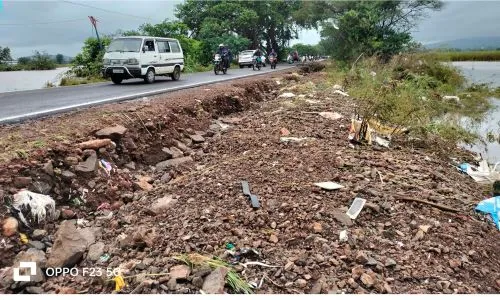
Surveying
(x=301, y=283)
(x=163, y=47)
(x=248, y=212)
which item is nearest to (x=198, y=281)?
(x=301, y=283)

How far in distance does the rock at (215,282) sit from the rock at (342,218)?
112 cm

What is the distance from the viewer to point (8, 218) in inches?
117

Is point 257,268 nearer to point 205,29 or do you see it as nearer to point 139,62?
point 139,62

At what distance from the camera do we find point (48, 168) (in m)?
3.64

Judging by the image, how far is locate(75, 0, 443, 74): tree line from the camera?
20.1m

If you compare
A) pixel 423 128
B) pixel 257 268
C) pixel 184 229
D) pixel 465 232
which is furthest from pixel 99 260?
pixel 423 128

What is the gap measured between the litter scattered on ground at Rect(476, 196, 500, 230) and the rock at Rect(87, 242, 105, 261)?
3.31 meters

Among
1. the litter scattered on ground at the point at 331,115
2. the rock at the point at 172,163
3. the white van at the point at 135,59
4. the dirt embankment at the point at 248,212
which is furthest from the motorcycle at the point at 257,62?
the rock at the point at 172,163

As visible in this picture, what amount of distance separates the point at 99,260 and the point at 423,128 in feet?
17.3

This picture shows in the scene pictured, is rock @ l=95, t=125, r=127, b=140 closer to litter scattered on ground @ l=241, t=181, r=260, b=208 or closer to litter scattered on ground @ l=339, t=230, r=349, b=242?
litter scattered on ground @ l=241, t=181, r=260, b=208

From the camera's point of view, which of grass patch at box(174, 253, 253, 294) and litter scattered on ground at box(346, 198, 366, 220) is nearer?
grass patch at box(174, 253, 253, 294)

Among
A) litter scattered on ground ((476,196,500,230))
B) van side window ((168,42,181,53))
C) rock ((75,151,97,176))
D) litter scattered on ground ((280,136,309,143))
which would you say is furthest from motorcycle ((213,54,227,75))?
litter scattered on ground ((476,196,500,230))

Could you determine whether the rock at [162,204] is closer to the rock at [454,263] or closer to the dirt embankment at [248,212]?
the dirt embankment at [248,212]

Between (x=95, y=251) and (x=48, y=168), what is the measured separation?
127cm
